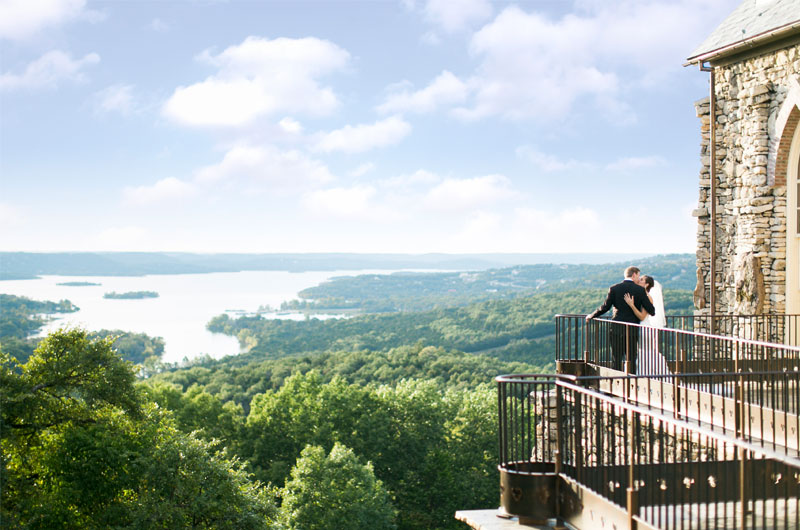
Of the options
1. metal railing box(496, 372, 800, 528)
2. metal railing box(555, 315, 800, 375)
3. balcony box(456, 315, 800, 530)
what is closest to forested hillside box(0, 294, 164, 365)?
metal railing box(555, 315, 800, 375)

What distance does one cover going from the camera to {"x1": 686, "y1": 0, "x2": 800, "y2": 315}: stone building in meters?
14.5

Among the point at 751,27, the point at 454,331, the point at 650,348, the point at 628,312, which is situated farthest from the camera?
the point at 454,331

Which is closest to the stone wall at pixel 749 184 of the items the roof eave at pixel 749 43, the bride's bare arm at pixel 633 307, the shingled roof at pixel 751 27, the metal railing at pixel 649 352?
the roof eave at pixel 749 43

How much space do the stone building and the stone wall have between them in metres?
0.02

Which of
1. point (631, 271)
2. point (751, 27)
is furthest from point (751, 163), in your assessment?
point (631, 271)

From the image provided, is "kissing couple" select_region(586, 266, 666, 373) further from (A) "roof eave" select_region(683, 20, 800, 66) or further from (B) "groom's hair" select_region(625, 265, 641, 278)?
(A) "roof eave" select_region(683, 20, 800, 66)

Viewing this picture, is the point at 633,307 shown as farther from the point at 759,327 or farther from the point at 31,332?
the point at 31,332

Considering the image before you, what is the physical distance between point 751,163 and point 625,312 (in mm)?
→ 5738

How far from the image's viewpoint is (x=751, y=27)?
1517 centimetres

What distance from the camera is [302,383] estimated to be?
4656 cm

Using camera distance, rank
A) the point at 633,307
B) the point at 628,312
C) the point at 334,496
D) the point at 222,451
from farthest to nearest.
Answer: the point at 334,496
the point at 222,451
the point at 628,312
the point at 633,307

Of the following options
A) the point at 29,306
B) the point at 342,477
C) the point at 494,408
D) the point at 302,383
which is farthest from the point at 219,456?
the point at 29,306

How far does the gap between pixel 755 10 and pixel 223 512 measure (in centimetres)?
1858

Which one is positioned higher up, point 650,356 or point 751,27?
point 751,27
